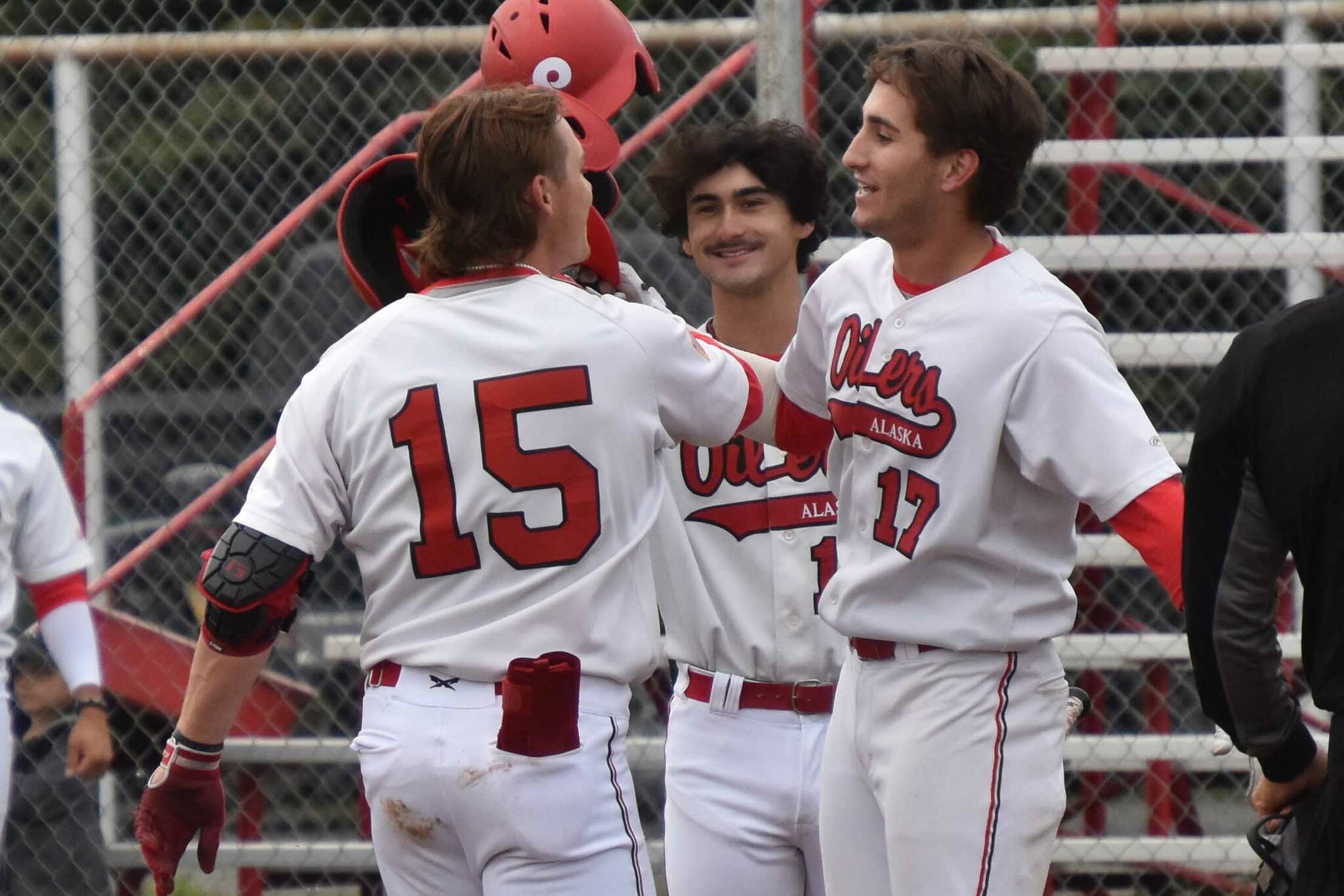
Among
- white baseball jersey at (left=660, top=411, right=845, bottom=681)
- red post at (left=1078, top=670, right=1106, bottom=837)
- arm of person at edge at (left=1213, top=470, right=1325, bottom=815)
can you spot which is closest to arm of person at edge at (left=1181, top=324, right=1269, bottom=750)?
arm of person at edge at (left=1213, top=470, right=1325, bottom=815)

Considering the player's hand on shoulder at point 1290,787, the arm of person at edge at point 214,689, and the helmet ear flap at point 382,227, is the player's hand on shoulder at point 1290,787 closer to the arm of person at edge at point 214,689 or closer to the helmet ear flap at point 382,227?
the arm of person at edge at point 214,689

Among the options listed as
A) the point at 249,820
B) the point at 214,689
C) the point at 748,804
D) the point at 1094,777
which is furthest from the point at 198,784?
the point at 1094,777

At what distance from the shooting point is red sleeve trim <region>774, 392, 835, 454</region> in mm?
3006

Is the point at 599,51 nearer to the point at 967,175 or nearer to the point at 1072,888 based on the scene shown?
the point at 967,175

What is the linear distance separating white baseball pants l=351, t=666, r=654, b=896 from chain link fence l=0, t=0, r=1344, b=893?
2.29 meters

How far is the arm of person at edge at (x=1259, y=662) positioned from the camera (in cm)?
227

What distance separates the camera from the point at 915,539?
8.77 feet

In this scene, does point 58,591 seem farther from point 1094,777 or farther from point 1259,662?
point 1094,777

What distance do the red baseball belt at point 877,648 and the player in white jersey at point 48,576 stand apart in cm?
179

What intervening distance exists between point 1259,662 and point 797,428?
938 mm

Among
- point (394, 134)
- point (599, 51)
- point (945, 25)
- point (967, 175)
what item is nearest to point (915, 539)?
point (967, 175)

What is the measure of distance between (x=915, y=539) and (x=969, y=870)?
493 millimetres

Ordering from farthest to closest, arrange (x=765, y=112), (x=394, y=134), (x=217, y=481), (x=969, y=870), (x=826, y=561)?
1. (x=217, y=481)
2. (x=394, y=134)
3. (x=765, y=112)
4. (x=826, y=561)
5. (x=969, y=870)

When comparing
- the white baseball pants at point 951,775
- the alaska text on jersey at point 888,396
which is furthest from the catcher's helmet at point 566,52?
the white baseball pants at point 951,775
